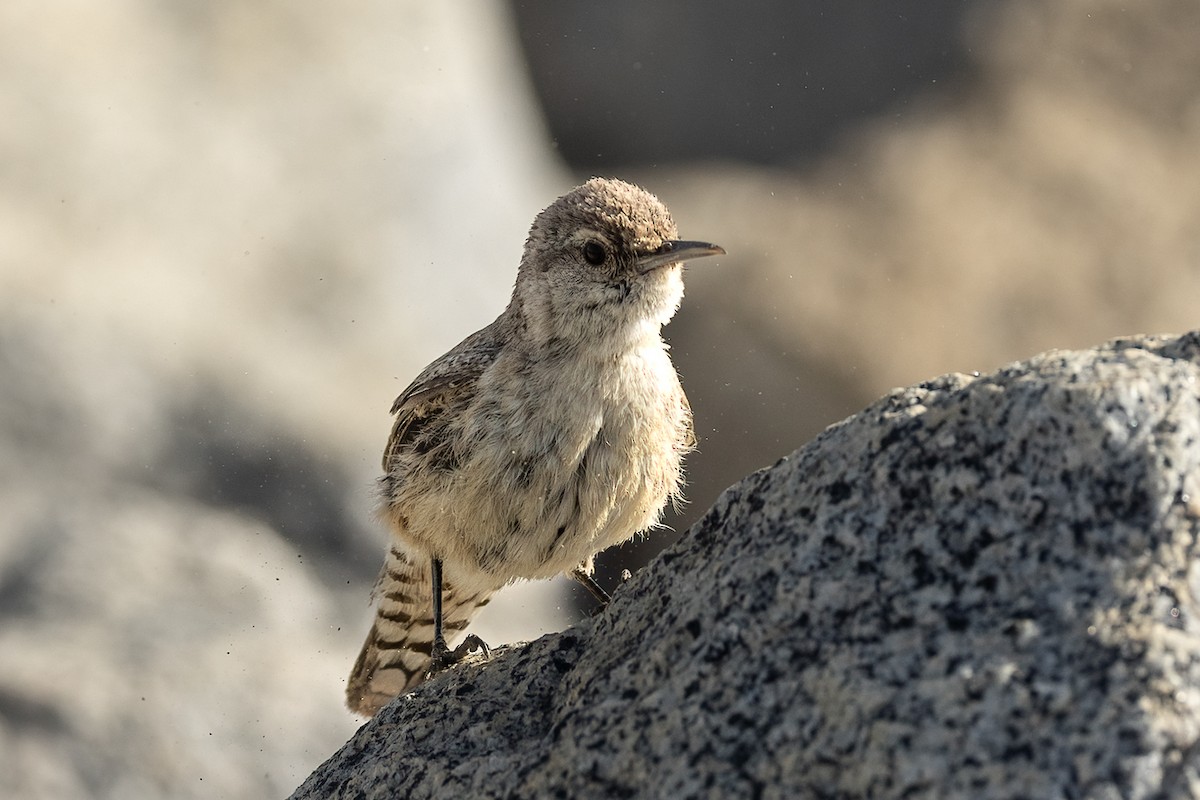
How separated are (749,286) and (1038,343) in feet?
6.57

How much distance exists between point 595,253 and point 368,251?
414cm

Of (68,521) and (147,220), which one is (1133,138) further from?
(68,521)

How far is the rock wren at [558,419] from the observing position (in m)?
4.76

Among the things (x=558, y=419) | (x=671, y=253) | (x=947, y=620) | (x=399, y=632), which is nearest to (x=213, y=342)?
(x=399, y=632)

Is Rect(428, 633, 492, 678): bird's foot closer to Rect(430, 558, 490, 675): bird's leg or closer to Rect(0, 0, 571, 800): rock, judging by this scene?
Rect(430, 558, 490, 675): bird's leg

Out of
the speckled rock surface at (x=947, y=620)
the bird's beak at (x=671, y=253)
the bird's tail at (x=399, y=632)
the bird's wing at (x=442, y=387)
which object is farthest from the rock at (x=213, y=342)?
the speckled rock surface at (x=947, y=620)

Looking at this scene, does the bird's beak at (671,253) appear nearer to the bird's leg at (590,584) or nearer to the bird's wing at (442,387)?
the bird's wing at (442,387)

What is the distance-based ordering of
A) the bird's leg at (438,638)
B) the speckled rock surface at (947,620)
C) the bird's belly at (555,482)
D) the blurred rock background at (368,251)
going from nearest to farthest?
1. the speckled rock surface at (947,620)
2. the bird's belly at (555,482)
3. the bird's leg at (438,638)
4. the blurred rock background at (368,251)

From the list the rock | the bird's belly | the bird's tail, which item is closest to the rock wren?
the bird's belly

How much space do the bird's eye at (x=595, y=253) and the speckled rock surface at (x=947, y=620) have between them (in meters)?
2.14

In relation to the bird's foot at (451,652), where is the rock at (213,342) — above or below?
above

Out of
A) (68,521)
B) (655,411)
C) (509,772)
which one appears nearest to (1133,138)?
(655,411)

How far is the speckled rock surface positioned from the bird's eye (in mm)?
2145

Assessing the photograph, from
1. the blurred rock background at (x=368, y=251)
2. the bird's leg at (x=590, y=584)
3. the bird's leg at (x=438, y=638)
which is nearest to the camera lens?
the bird's leg at (x=438, y=638)
